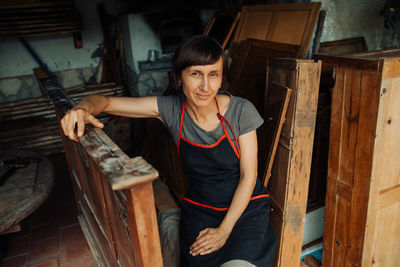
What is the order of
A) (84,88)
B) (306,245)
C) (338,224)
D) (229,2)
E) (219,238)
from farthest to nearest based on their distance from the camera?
(84,88)
(229,2)
(306,245)
(338,224)
(219,238)

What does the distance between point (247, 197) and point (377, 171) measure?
0.87 m

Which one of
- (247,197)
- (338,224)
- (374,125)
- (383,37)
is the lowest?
(338,224)

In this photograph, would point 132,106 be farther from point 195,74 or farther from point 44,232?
point 44,232

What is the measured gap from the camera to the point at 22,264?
3.02 meters

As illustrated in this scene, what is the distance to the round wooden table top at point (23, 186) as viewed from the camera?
212 cm

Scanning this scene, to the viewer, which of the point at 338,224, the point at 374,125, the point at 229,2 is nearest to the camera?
the point at 374,125

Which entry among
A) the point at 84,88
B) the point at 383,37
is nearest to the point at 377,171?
the point at 383,37

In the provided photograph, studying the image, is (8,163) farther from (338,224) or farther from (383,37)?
(383,37)

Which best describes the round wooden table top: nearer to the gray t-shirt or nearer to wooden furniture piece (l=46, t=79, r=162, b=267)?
wooden furniture piece (l=46, t=79, r=162, b=267)

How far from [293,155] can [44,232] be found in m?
3.03

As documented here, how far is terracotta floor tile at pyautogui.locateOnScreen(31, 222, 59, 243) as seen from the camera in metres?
3.42

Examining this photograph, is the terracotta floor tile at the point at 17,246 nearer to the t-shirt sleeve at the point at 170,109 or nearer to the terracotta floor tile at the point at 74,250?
the terracotta floor tile at the point at 74,250

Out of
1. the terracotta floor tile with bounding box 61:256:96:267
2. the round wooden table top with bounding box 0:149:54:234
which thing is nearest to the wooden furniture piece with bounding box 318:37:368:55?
the round wooden table top with bounding box 0:149:54:234

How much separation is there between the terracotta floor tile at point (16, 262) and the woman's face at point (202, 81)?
8.37 ft
